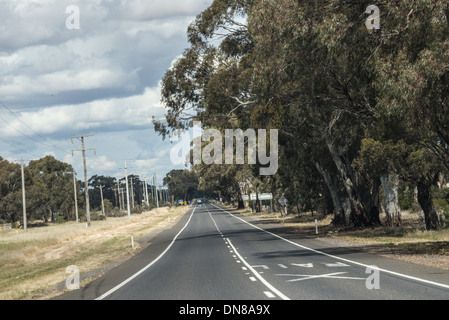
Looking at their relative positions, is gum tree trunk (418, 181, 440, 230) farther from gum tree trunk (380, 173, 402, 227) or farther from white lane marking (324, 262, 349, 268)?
white lane marking (324, 262, 349, 268)

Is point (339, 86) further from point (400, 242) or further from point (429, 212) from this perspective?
point (429, 212)

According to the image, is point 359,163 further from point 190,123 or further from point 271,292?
point 271,292

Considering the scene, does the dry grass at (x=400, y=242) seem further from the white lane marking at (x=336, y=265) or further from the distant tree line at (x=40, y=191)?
the distant tree line at (x=40, y=191)

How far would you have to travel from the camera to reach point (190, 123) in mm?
37875

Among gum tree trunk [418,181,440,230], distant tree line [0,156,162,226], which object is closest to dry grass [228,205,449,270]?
gum tree trunk [418,181,440,230]

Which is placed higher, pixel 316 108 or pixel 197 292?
pixel 316 108

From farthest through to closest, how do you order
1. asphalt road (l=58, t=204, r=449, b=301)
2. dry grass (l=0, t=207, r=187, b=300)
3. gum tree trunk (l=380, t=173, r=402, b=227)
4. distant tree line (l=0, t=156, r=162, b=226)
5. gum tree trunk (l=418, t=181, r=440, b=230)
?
distant tree line (l=0, t=156, r=162, b=226), gum tree trunk (l=380, t=173, r=402, b=227), gum tree trunk (l=418, t=181, r=440, b=230), dry grass (l=0, t=207, r=187, b=300), asphalt road (l=58, t=204, r=449, b=301)

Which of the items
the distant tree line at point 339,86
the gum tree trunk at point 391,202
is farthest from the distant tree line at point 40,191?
the gum tree trunk at point 391,202

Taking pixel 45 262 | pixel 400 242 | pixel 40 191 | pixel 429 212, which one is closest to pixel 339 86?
pixel 400 242

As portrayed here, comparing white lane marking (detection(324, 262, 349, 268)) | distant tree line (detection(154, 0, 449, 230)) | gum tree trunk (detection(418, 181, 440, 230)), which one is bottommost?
white lane marking (detection(324, 262, 349, 268))

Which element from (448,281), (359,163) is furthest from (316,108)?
(448,281)

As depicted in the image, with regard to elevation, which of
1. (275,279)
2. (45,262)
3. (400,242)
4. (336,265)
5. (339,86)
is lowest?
(45,262)

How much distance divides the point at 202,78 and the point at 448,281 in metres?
23.5

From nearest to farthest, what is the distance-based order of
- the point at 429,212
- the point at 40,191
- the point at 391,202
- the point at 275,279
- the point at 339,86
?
the point at 275,279 → the point at 339,86 → the point at 429,212 → the point at 391,202 → the point at 40,191
